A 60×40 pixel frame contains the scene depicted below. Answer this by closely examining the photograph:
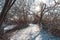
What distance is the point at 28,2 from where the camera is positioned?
12.6 ft

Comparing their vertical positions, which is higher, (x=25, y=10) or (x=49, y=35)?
(x=25, y=10)

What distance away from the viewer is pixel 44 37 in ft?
11.5

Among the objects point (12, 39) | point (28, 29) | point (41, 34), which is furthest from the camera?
point (28, 29)

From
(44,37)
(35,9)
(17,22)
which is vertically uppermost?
(35,9)

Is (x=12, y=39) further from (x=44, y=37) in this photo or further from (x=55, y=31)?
(x=55, y=31)

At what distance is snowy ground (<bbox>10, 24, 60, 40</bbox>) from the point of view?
3449 mm

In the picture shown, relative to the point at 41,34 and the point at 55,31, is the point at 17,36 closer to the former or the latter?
the point at 41,34

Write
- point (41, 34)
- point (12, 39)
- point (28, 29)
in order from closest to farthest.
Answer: point (12, 39) < point (41, 34) < point (28, 29)

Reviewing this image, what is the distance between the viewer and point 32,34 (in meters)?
3.56

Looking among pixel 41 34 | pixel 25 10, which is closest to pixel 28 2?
pixel 25 10

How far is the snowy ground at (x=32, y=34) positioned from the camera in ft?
11.3

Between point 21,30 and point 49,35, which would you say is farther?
point 21,30

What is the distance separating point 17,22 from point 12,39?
709mm

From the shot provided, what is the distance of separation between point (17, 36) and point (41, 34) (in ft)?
1.90
